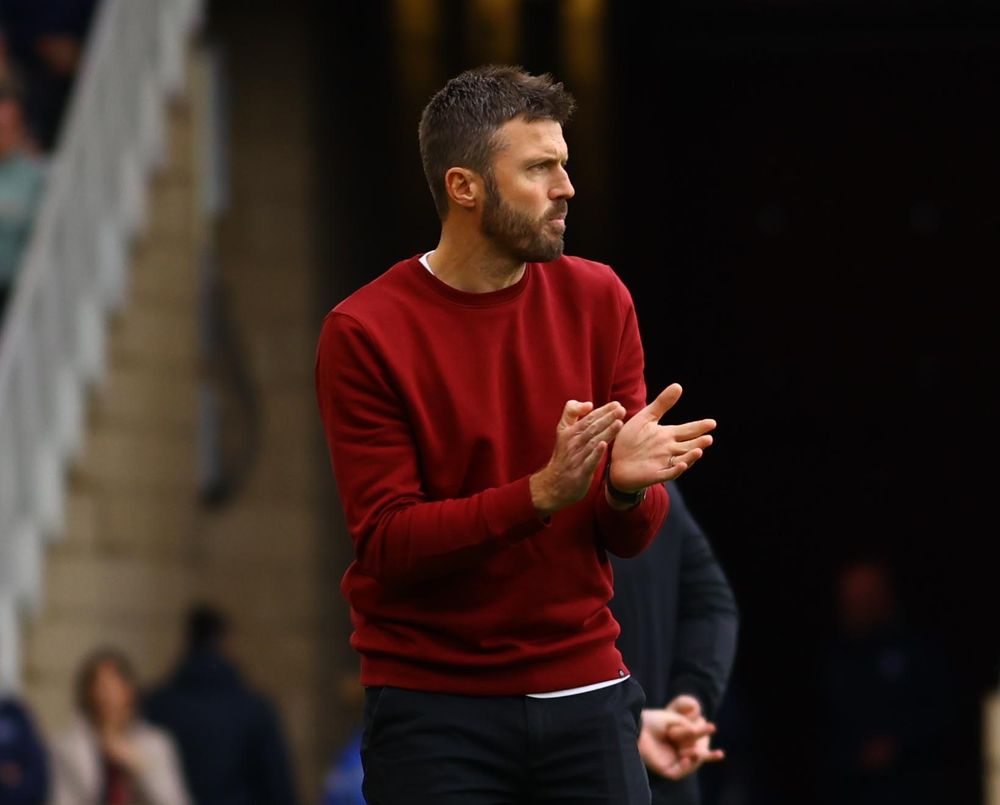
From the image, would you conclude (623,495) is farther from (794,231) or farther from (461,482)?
(794,231)

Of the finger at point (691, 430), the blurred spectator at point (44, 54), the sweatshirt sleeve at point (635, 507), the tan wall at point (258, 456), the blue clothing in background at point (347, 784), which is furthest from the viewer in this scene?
the tan wall at point (258, 456)

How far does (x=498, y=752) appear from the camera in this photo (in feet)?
12.3

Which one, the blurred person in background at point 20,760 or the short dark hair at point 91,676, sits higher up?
the short dark hair at point 91,676

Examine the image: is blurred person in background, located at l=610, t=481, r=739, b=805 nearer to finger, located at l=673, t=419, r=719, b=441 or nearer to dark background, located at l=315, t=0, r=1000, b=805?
finger, located at l=673, t=419, r=719, b=441

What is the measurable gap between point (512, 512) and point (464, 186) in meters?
0.53

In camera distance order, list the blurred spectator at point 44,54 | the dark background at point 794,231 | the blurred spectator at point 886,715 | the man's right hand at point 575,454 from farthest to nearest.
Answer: the dark background at point 794,231 → the blurred spectator at point 44,54 → the blurred spectator at point 886,715 → the man's right hand at point 575,454

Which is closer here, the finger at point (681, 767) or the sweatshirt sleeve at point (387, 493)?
the sweatshirt sleeve at point (387, 493)

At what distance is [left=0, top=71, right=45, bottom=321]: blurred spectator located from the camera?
11328mm

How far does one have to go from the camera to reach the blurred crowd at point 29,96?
11.4 metres

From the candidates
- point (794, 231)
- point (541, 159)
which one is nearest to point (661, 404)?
point (541, 159)

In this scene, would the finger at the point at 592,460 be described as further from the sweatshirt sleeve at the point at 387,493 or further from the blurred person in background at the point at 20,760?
the blurred person in background at the point at 20,760

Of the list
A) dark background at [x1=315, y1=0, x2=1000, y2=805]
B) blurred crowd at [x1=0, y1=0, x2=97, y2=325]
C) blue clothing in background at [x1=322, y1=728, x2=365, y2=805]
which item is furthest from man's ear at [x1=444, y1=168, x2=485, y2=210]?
dark background at [x1=315, y1=0, x2=1000, y2=805]

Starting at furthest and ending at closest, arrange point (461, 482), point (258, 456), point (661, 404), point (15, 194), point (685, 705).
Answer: point (258, 456), point (15, 194), point (685, 705), point (461, 482), point (661, 404)

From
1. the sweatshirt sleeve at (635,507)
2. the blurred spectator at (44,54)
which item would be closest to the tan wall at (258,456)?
the blurred spectator at (44,54)
